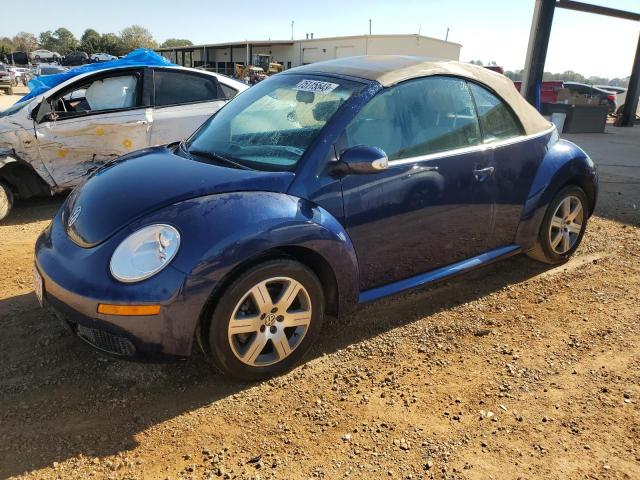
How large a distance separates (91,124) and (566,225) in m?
4.95

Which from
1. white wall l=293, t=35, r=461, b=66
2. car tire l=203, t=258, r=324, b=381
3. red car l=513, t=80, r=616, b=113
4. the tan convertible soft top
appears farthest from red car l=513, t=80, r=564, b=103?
car tire l=203, t=258, r=324, b=381

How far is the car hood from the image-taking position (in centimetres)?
255

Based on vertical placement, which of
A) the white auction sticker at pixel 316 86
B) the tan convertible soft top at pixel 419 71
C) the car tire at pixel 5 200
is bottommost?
the car tire at pixel 5 200

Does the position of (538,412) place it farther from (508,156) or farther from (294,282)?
(508,156)

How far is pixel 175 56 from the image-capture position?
72938mm

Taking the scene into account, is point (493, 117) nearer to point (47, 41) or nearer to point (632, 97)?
point (632, 97)

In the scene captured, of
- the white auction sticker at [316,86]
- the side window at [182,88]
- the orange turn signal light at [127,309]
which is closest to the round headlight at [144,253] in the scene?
the orange turn signal light at [127,309]

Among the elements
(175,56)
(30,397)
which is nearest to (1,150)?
(30,397)

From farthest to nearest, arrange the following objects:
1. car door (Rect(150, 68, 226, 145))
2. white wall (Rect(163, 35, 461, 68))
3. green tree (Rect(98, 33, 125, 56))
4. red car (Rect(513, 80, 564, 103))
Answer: green tree (Rect(98, 33, 125, 56)) → white wall (Rect(163, 35, 461, 68)) → red car (Rect(513, 80, 564, 103)) → car door (Rect(150, 68, 226, 145))

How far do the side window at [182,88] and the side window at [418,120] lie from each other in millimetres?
3875

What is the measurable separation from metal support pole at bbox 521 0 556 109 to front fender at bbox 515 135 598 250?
10963 millimetres

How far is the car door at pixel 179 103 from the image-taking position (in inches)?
239

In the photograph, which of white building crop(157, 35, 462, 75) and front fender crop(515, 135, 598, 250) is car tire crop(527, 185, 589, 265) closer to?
front fender crop(515, 135, 598, 250)

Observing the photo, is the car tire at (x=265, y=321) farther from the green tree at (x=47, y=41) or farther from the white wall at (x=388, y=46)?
the green tree at (x=47, y=41)
